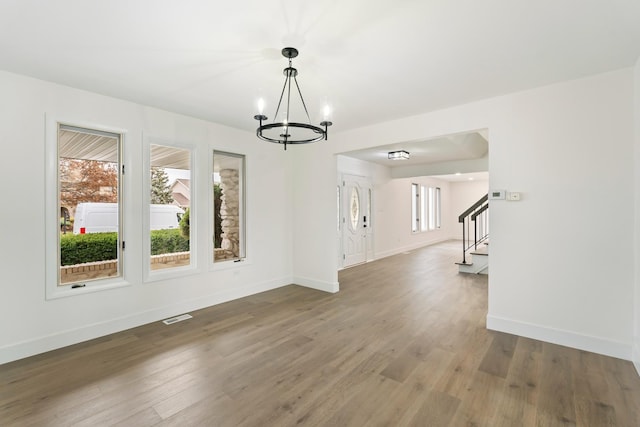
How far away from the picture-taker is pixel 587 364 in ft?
8.70

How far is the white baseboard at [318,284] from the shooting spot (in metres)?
5.05

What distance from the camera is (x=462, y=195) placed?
42.9ft

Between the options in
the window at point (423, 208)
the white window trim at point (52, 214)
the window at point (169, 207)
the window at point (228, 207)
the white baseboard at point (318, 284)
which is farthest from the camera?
the window at point (423, 208)

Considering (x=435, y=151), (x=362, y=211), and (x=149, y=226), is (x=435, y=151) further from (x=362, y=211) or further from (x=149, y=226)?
(x=149, y=226)

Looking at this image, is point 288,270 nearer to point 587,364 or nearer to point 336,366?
point 336,366

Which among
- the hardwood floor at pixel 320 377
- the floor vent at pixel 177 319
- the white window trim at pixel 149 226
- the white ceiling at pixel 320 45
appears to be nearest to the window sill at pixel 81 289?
the white window trim at pixel 149 226

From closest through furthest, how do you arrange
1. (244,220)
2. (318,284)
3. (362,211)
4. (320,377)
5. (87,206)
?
(320,377), (87,206), (244,220), (318,284), (362,211)

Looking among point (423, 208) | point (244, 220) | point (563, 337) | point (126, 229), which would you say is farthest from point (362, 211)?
point (126, 229)

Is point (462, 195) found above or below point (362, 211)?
above

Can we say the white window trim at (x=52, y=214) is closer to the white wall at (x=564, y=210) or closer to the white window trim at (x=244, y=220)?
the white window trim at (x=244, y=220)

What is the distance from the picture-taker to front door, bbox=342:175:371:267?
713 centimetres

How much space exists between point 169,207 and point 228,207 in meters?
0.93

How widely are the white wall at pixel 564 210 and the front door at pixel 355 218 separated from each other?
368 centimetres

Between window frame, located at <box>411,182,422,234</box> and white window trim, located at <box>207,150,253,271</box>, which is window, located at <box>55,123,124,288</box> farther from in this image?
window frame, located at <box>411,182,422,234</box>
